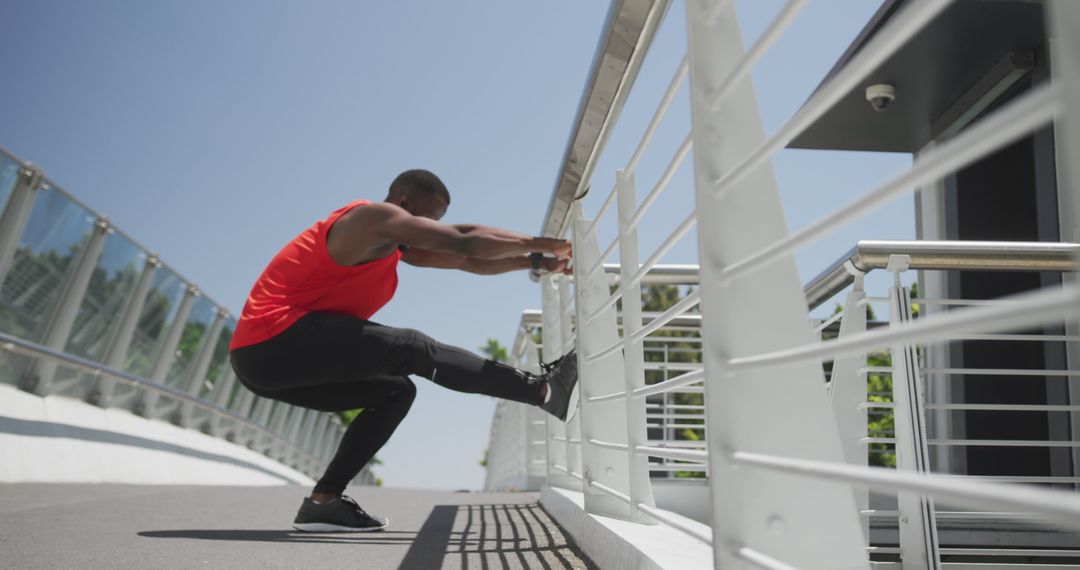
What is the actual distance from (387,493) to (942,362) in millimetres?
4550

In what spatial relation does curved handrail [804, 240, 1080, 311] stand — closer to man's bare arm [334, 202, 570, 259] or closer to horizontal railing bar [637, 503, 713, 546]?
man's bare arm [334, 202, 570, 259]

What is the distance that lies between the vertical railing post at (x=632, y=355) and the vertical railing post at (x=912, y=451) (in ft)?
→ 2.58

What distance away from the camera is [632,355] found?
2326 millimetres

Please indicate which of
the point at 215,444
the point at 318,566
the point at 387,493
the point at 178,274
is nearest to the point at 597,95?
the point at 318,566

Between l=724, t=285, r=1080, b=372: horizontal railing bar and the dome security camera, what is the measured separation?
6518 millimetres

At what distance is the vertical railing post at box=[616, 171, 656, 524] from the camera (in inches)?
88.5

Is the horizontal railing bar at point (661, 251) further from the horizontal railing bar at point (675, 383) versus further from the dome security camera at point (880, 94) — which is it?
the dome security camera at point (880, 94)

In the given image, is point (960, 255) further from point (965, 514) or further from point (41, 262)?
point (41, 262)

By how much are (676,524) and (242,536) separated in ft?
6.75

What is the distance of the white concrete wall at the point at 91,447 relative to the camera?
16.6 ft

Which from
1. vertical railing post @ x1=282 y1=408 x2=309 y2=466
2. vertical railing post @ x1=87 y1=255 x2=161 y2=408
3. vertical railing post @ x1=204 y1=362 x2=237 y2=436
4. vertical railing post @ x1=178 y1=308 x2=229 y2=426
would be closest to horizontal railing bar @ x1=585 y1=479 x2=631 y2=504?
vertical railing post @ x1=87 y1=255 x2=161 y2=408

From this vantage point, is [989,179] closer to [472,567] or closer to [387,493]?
[387,493]

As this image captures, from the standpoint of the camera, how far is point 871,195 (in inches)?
34.6

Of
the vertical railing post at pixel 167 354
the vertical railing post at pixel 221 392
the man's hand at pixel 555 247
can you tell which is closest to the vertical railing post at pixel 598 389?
the man's hand at pixel 555 247
